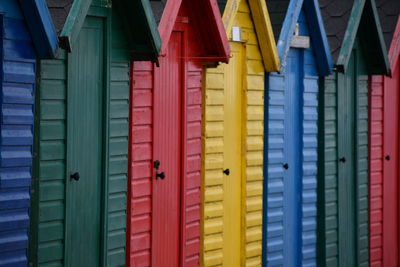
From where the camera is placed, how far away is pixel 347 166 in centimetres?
1320

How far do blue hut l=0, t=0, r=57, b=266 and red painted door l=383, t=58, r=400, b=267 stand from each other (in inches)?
287

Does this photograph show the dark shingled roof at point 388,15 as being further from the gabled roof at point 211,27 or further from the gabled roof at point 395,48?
the gabled roof at point 211,27

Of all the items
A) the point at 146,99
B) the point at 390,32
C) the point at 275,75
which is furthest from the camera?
the point at 390,32

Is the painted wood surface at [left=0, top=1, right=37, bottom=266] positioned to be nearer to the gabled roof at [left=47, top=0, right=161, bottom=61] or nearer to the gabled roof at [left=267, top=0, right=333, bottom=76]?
the gabled roof at [left=47, top=0, right=161, bottom=61]

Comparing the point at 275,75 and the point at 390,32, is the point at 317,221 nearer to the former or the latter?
the point at 275,75

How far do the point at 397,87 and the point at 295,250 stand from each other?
136 inches

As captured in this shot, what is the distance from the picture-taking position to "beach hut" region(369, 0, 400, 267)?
13.8 metres

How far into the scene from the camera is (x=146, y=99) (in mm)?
9602

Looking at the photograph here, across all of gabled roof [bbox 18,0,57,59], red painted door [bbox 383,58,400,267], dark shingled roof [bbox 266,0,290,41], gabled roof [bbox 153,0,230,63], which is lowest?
red painted door [bbox 383,58,400,267]

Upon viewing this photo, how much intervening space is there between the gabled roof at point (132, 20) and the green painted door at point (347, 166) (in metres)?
4.41

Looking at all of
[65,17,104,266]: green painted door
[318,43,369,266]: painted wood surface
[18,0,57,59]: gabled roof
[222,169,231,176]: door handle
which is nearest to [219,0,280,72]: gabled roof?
[222,169,231,176]: door handle

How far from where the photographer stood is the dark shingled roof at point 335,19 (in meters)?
12.8

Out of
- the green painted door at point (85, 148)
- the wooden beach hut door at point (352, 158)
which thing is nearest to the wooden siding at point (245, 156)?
the green painted door at point (85, 148)

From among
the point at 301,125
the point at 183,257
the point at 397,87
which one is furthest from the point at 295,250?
the point at 397,87
